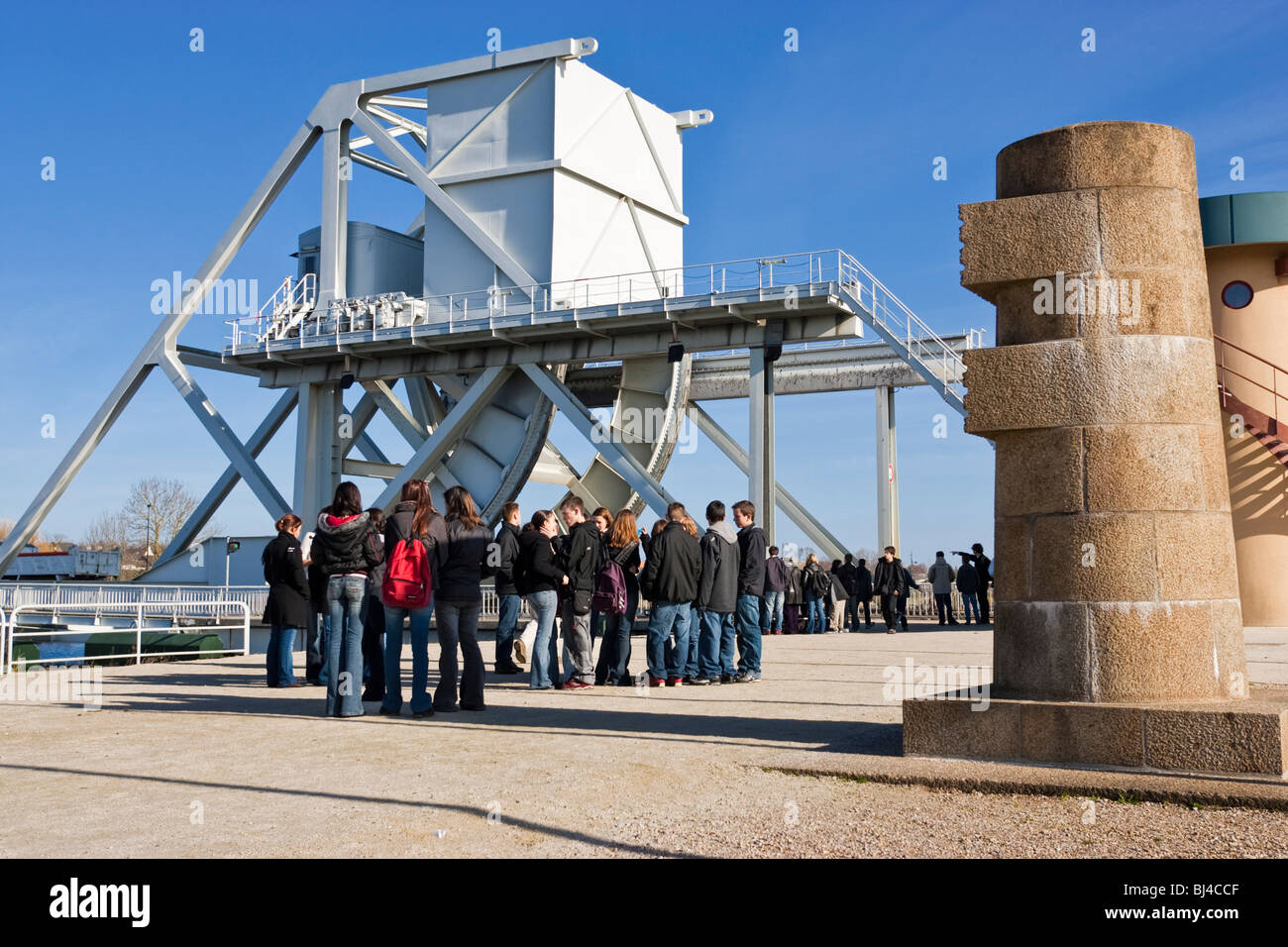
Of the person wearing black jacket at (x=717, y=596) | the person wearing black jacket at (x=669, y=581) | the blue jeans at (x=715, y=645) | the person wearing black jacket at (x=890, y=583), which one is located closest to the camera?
the person wearing black jacket at (x=669, y=581)

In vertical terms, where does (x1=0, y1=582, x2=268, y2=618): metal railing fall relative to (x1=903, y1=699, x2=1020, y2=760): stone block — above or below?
above

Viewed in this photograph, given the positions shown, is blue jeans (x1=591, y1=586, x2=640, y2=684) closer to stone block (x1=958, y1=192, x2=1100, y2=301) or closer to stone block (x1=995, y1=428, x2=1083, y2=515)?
stone block (x1=995, y1=428, x2=1083, y2=515)

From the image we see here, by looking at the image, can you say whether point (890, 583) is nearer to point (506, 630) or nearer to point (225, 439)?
point (506, 630)

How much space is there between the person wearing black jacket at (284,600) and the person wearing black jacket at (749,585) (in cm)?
418

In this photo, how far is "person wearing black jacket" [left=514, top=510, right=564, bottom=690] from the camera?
10.6 meters


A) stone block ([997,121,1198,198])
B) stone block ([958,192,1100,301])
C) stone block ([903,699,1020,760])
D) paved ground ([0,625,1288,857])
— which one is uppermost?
stone block ([997,121,1198,198])

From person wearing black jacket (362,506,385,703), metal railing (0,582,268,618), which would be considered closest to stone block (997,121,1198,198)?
person wearing black jacket (362,506,385,703)

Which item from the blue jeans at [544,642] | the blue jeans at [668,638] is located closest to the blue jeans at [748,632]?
the blue jeans at [668,638]

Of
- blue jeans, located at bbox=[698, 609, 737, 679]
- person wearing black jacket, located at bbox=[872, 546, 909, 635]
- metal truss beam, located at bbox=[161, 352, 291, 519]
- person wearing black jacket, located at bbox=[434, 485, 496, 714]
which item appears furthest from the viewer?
metal truss beam, located at bbox=[161, 352, 291, 519]

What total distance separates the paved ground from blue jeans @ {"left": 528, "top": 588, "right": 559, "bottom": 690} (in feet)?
4.98

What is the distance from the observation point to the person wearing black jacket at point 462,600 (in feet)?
29.2

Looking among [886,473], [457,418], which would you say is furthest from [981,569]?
[457,418]

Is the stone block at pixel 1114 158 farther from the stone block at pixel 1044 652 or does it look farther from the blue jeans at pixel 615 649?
the blue jeans at pixel 615 649
